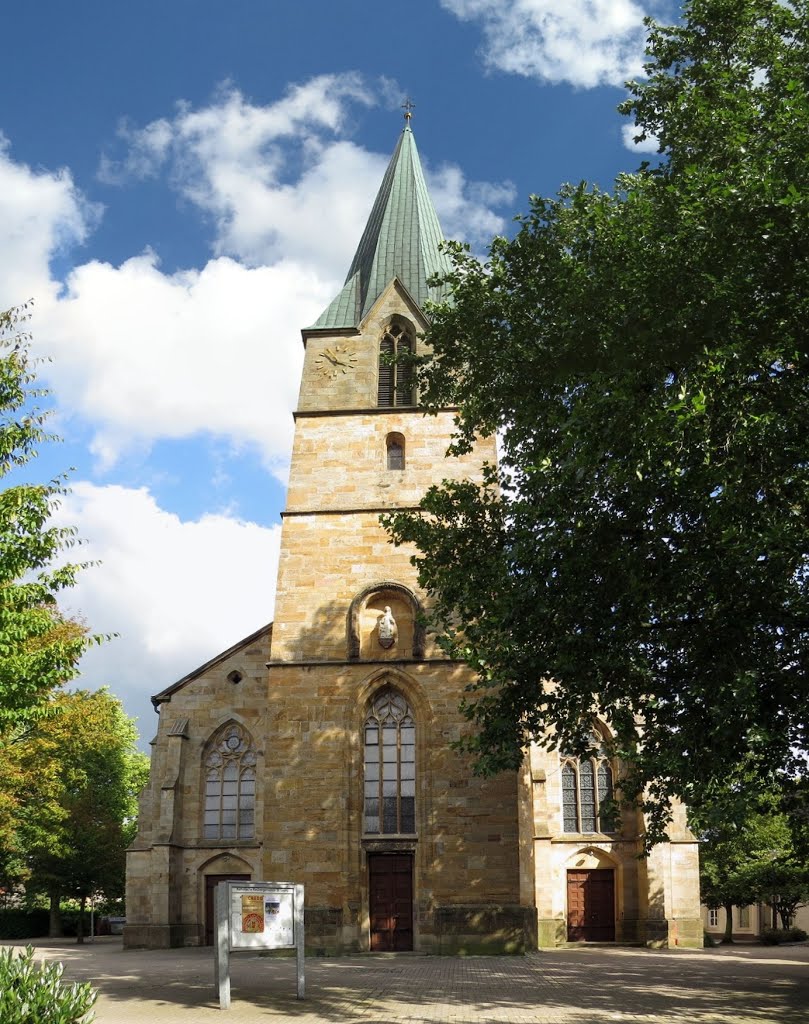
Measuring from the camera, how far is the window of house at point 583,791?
31203 millimetres

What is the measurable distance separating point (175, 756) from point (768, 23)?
75.3 feet

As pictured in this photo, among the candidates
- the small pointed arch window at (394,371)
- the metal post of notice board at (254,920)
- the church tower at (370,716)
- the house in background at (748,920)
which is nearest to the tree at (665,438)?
the metal post of notice board at (254,920)

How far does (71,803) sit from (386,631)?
64.2 feet

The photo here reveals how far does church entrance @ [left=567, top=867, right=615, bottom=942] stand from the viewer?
30.2 m

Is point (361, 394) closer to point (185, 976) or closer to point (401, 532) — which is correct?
point (401, 532)

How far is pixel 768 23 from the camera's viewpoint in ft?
55.7

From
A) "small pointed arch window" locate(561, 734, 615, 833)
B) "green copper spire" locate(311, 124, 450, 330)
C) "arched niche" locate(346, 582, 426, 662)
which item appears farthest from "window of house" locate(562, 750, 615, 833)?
"green copper spire" locate(311, 124, 450, 330)

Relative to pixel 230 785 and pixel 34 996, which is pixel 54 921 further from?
pixel 34 996

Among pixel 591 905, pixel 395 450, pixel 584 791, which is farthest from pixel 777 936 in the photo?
pixel 395 450

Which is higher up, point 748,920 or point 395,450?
point 395,450

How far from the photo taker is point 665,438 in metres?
12.7

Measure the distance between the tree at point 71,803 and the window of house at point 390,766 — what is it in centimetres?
759

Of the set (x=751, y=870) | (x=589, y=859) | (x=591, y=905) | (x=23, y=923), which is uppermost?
(x=589, y=859)

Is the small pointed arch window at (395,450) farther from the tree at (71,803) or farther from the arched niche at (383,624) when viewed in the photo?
the tree at (71,803)
